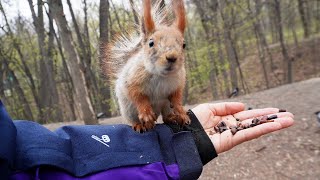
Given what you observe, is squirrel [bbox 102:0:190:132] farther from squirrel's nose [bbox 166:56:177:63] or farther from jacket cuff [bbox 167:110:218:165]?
jacket cuff [bbox 167:110:218:165]

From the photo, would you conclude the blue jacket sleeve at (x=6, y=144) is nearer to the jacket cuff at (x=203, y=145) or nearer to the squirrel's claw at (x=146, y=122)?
the squirrel's claw at (x=146, y=122)

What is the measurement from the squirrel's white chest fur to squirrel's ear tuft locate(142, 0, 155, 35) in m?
0.23

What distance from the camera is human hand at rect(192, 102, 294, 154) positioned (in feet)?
8.45

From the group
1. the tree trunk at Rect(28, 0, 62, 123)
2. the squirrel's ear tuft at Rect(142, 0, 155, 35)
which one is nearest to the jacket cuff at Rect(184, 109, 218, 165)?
the squirrel's ear tuft at Rect(142, 0, 155, 35)

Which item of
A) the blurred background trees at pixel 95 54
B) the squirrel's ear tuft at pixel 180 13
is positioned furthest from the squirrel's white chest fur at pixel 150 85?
the blurred background trees at pixel 95 54

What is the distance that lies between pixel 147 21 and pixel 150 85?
526 millimetres

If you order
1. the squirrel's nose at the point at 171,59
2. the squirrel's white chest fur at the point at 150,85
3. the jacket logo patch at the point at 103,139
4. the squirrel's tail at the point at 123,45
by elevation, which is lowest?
the jacket logo patch at the point at 103,139

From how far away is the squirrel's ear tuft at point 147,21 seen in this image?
264 cm

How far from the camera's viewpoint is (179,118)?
2650 millimetres

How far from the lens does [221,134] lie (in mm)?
2652

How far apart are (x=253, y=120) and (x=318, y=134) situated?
3.78 meters

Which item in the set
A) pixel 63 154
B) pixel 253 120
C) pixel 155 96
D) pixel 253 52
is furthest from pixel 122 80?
pixel 253 52

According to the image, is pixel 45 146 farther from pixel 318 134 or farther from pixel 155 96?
pixel 318 134

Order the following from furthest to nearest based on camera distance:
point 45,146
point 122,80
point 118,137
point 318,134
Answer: point 318,134, point 122,80, point 118,137, point 45,146
